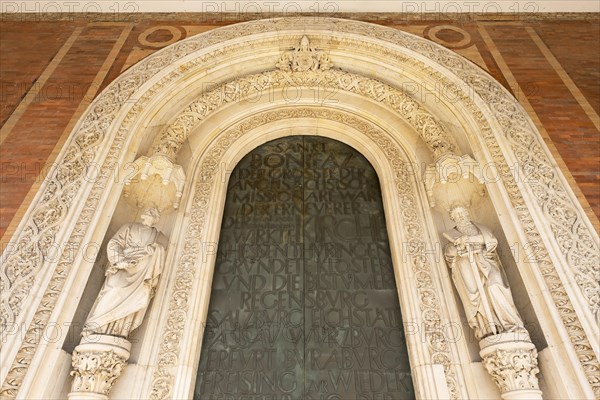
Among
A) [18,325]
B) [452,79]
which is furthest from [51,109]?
[452,79]

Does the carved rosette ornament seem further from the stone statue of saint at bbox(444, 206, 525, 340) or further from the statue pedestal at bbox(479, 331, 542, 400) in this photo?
the statue pedestal at bbox(479, 331, 542, 400)

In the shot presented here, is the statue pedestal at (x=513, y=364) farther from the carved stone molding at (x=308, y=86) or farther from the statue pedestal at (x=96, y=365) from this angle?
the statue pedestal at (x=96, y=365)

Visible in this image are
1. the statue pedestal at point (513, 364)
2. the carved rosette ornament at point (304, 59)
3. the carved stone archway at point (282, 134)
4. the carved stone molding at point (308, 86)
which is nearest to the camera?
the statue pedestal at point (513, 364)

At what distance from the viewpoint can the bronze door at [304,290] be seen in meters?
4.32

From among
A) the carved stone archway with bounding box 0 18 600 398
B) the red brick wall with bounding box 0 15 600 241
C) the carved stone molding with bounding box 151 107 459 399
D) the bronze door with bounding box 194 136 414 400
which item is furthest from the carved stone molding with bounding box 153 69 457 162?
the red brick wall with bounding box 0 15 600 241

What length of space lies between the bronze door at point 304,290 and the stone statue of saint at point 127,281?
2.71 ft

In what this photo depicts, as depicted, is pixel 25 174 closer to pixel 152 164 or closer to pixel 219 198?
pixel 152 164

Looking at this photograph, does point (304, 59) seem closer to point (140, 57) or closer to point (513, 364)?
point (140, 57)

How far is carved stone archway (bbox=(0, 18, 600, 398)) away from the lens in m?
3.73

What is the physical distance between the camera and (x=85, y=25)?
276 inches

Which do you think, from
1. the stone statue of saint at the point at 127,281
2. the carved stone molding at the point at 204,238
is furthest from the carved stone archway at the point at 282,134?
the stone statue of saint at the point at 127,281

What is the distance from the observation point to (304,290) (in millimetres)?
4879

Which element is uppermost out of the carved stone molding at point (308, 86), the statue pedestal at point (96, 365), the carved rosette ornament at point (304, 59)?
the carved rosette ornament at point (304, 59)

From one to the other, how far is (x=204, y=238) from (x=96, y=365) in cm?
183
